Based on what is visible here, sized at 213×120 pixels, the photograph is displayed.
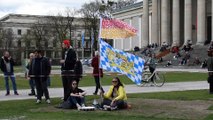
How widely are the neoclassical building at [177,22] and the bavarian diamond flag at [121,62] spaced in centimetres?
4764

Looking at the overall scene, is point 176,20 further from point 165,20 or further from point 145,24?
point 145,24

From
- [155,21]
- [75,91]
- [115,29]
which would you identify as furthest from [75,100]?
[155,21]

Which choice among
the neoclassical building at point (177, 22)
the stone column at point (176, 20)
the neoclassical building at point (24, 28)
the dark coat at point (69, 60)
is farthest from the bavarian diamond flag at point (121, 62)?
the neoclassical building at point (24, 28)

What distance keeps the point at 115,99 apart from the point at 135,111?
Answer: 2.68ft

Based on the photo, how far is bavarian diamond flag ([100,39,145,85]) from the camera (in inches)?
565

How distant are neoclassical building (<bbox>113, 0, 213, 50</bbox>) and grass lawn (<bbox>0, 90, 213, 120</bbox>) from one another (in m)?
45.4

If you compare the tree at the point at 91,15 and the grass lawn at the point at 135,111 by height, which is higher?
the tree at the point at 91,15

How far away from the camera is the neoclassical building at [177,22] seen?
6122 centimetres

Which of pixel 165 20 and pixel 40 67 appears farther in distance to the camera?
pixel 165 20

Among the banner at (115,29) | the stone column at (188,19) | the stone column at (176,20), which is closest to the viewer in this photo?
the banner at (115,29)

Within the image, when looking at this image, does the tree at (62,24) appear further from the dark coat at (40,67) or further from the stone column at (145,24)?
the dark coat at (40,67)

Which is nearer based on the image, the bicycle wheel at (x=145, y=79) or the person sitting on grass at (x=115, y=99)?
the person sitting on grass at (x=115, y=99)

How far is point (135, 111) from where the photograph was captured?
13484 millimetres

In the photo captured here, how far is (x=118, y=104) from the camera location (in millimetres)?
13961
